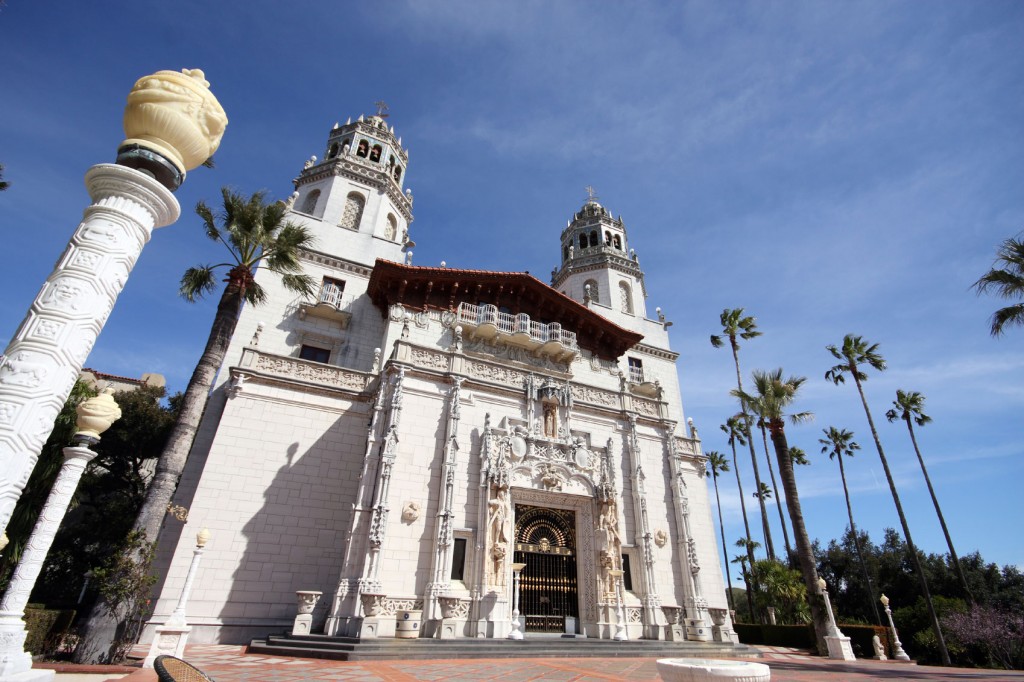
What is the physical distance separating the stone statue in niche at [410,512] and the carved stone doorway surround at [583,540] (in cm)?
328

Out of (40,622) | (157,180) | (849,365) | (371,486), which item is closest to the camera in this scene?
(157,180)

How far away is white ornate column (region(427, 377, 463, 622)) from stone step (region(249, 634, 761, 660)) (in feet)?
4.38

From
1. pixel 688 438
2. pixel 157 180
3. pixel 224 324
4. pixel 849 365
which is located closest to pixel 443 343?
pixel 224 324

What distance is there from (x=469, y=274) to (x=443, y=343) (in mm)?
3393

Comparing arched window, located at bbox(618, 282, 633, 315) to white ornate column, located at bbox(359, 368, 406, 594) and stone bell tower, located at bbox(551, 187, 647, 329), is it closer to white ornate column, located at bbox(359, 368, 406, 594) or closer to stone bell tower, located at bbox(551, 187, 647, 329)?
stone bell tower, located at bbox(551, 187, 647, 329)

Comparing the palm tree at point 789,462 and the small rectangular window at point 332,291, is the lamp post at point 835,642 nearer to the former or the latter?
the palm tree at point 789,462

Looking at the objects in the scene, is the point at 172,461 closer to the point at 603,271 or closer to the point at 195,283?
the point at 195,283

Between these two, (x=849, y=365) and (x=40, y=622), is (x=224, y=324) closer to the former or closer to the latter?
(x=40, y=622)

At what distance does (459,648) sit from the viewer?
38.8 feet

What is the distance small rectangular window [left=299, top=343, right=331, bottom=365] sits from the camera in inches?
781

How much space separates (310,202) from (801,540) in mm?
27157

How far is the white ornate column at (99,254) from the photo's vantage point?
412 cm

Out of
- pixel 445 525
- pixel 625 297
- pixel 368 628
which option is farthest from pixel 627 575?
pixel 625 297

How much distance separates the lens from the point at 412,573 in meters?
13.9
